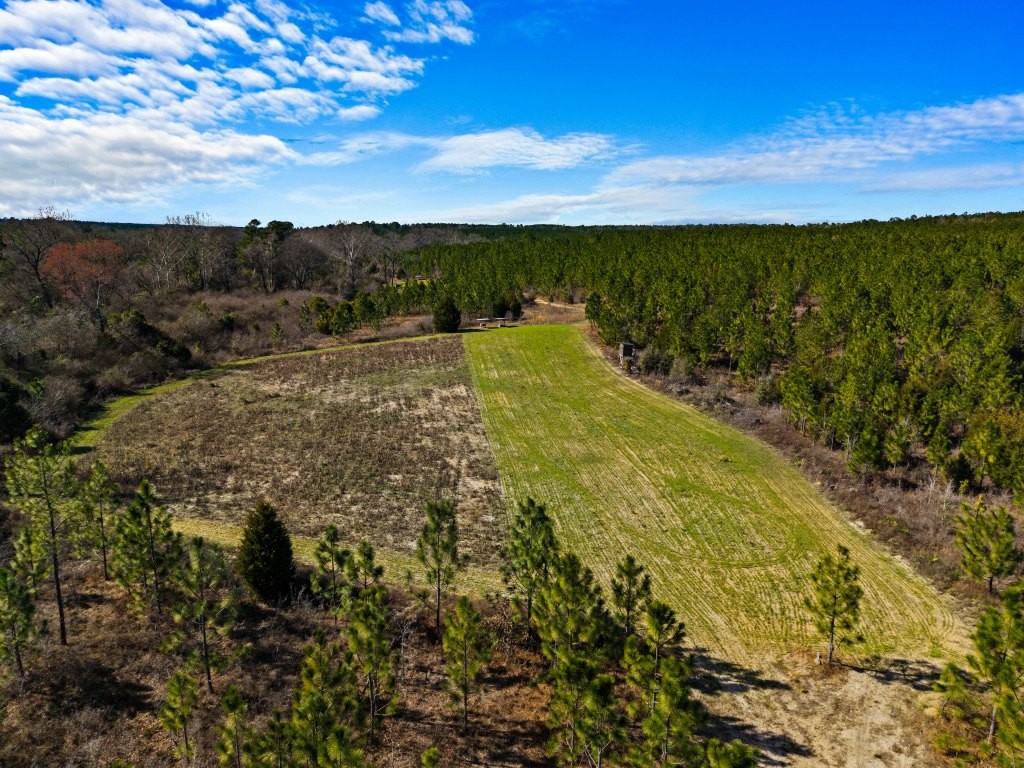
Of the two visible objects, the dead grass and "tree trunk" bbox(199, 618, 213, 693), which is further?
"tree trunk" bbox(199, 618, 213, 693)

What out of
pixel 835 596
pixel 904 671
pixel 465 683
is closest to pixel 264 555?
pixel 465 683

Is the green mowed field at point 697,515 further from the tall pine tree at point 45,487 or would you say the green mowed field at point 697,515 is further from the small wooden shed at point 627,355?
the tall pine tree at point 45,487

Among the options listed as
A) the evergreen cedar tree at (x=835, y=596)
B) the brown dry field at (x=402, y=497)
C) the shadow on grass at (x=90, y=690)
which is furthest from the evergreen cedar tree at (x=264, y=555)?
the evergreen cedar tree at (x=835, y=596)

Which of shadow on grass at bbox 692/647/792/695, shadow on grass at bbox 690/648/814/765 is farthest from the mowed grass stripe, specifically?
shadow on grass at bbox 690/648/814/765

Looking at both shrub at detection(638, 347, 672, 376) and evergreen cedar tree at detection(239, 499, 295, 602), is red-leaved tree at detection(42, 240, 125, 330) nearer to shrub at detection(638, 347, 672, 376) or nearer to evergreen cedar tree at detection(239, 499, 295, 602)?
evergreen cedar tree at detection(239, 499, 295, 602)

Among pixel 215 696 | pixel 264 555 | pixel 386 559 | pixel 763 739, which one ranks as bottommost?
pixel 763 739

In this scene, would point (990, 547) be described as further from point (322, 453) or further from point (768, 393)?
point (322, 453)
